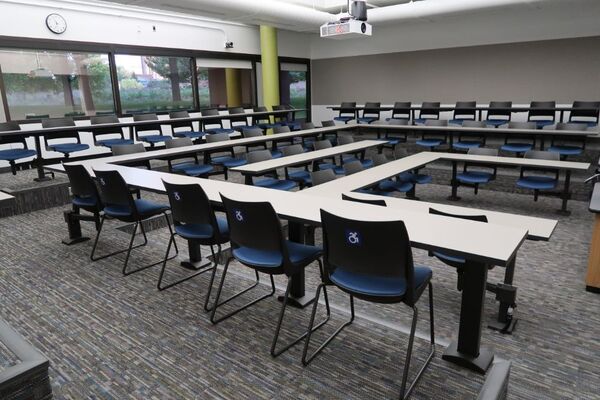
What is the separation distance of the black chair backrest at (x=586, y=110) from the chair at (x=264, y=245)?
758 cm

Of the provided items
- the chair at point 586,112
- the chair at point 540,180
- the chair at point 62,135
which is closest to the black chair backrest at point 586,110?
the chair at point 586,112

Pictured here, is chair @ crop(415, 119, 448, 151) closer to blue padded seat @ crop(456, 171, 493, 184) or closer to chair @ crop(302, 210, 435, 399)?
blue padded seat @ crop(456, 171, 493, 184)

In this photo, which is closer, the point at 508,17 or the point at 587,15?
the point at 587,15

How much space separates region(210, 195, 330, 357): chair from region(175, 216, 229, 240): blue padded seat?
0.38 metres

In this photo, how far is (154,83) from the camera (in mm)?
9727

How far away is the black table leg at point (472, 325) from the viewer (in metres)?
2.17

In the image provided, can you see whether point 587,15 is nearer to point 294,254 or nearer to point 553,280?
point 553,280

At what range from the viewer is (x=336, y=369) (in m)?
2.28

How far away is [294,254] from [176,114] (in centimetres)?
701

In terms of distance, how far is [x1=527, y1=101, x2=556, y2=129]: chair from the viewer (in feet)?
27.7

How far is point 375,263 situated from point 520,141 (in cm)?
736

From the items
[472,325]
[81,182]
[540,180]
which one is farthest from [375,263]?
[540,180]

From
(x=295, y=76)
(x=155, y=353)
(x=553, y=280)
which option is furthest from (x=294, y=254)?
(x=295, y=76)

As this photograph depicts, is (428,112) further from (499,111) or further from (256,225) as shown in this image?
(256,225)
